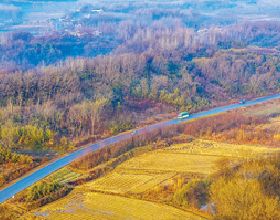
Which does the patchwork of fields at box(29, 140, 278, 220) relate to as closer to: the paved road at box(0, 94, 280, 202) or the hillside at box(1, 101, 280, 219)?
the hillside at box(1, 101, 280, 219)

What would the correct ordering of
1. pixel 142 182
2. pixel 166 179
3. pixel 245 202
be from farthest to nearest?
pixel 166 179 → pixel 142 182 → pixel 245 202

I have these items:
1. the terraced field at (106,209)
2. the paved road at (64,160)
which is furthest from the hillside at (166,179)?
the paved road at (64,160)

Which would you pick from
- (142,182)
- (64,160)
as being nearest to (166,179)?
(142,182)

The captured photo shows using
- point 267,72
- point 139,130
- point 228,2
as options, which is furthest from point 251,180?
point 228,2

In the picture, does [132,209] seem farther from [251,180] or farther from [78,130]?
[78,130]

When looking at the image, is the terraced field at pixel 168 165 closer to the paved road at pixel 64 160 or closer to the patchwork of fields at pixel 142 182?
the patchwork of fields at pixel 142 182

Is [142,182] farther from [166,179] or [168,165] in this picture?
[168,165]
